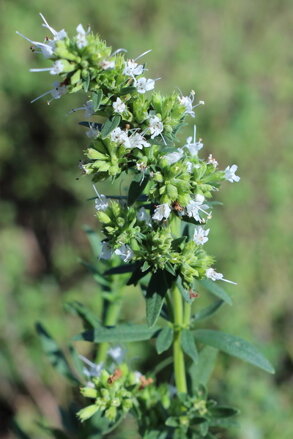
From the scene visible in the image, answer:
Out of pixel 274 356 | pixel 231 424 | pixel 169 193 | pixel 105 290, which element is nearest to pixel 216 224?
pixel 274 356

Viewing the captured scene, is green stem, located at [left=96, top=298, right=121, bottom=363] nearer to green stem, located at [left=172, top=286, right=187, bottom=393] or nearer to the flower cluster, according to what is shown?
green stem, located at [left=172, top=286, right=187, bottom=393]

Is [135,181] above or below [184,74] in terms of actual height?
below

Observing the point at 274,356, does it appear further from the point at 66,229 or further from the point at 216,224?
the point at 66,229

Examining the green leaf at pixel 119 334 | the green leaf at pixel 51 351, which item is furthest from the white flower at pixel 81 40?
the green leaf at pixel 51 351

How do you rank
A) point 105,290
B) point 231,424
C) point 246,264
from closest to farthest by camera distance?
point 231,424, point 105,290, point 246,264

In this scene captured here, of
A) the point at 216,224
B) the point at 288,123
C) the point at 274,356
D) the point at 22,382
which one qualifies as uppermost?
the point at 288,123

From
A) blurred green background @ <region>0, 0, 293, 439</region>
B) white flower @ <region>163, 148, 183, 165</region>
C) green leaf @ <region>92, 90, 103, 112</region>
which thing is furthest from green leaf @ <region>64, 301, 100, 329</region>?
blurred green background @ <region>0, 0, 293, 439</region>

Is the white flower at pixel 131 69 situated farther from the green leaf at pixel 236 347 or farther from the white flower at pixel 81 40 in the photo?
the green leaf at pixel 236 347

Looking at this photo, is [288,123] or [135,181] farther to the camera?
[288,123]
